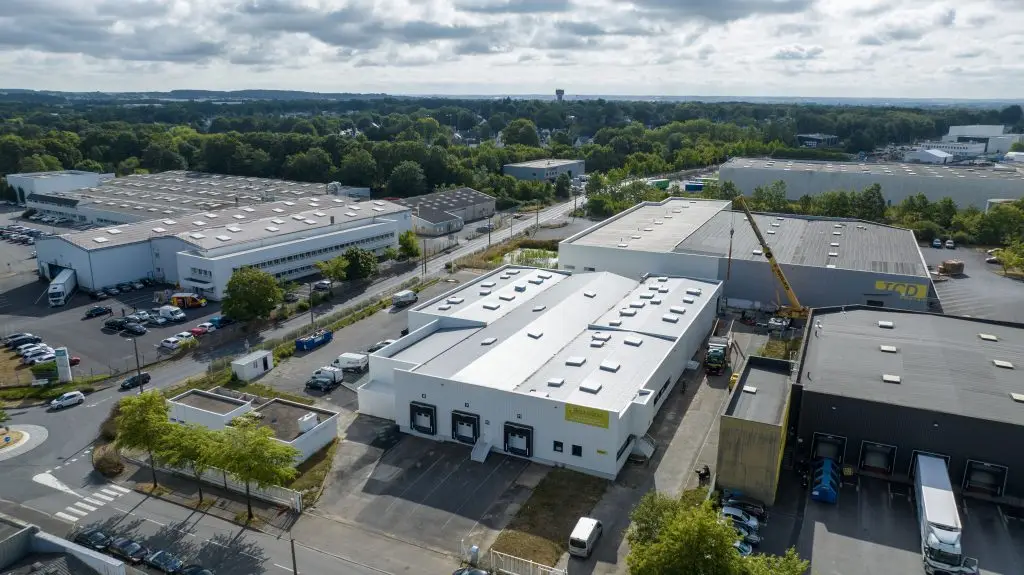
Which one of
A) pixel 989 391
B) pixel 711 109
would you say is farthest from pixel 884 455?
pixel 711 109

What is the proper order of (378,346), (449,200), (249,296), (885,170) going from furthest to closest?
(885,170) → (449,200) → (249,296) → (378,346)

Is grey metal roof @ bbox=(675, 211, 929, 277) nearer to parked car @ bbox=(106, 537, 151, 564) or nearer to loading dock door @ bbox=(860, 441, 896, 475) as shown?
loading dock door @ bbox=(860, 441, 896, 475)

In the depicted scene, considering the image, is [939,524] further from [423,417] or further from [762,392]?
[423,417]

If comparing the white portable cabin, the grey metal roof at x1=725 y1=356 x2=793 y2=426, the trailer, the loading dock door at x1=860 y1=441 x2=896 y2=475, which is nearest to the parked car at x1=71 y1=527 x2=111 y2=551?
the white portable cabin

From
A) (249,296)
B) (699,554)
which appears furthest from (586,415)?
(249,296)

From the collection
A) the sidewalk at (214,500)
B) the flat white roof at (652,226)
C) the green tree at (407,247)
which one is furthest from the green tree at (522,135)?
the sidewalk at (214,500)

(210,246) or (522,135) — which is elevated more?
(522,135)

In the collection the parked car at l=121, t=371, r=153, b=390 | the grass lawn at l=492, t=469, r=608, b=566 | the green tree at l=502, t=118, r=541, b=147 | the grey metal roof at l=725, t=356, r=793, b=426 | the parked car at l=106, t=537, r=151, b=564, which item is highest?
the green tree at l=502, t=118, r=541, b=147
